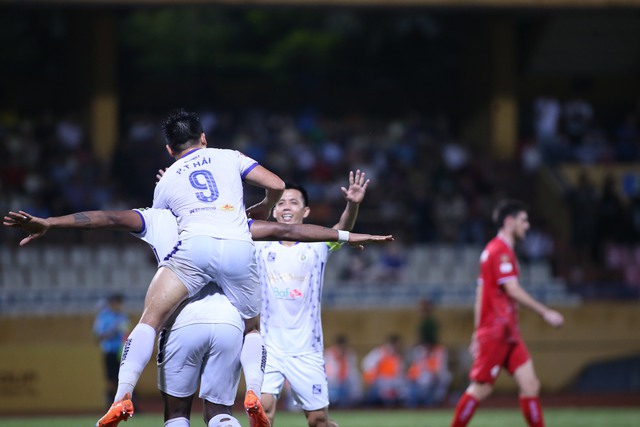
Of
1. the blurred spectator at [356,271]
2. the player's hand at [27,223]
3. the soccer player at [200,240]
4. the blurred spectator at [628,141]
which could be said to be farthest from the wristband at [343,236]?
the blurred spectator at [628,141]

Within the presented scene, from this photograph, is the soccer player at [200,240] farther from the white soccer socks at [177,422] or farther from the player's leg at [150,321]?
the white soccer socks at [177,422]

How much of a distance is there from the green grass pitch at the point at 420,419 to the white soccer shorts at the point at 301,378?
15.9 feet

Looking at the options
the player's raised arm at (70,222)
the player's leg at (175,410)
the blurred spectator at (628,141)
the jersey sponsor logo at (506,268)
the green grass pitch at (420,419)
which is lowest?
the green grass pitch at (420,419)

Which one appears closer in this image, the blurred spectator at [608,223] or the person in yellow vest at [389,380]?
the person in yellow vest at [389,380]

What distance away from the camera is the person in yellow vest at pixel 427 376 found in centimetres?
1911

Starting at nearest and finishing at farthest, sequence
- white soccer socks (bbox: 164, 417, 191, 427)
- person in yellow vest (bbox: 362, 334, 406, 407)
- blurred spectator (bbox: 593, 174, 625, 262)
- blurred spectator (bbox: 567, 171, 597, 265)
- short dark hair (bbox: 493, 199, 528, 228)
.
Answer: white soccer socks (bbox: 164, 417, 191, 427) → short dark hair (bbox: 493, 199, 528, 228) → person in yellow vest (bbox: 362, 334, 406, 407) → blurred spectator (bbox: 593, 174, 625, 262) → blurred spectator (bbox: 567, 171, 597, 265)

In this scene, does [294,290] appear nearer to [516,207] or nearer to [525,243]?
[516,207]

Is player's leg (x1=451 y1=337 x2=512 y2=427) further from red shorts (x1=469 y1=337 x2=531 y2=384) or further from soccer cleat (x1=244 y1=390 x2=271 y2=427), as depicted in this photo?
soccer cleat (x1=244 y1=390 x2=271 y2=427)

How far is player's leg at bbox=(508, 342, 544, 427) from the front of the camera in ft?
34.3

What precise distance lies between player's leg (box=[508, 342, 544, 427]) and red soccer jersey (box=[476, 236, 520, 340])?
0.66 feet

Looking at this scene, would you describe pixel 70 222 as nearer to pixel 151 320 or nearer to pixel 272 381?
pixel 151 320

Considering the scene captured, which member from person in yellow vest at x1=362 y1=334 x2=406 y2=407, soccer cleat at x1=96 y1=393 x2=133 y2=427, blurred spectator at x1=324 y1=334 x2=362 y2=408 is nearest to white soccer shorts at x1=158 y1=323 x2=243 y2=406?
soccer cleat at x1=96 y1=393 x2=133 y2=427

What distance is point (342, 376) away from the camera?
18.9 m

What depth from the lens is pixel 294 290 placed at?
355 inches
